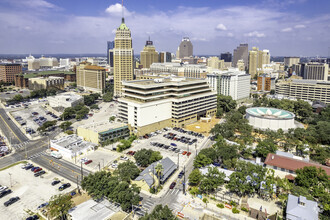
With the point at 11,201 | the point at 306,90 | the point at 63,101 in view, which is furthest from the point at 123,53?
the point at 11,201

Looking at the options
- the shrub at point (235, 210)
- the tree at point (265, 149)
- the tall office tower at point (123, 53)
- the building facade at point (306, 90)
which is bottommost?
the shrub at point (235, 210)

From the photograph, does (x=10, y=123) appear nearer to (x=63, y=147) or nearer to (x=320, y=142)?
(x=63, y=147)

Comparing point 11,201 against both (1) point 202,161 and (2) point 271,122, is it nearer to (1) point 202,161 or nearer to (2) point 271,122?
(1) point 202,161

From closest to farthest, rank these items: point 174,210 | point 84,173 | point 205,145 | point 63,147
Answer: point 174,210, point 84,173, point 63,147, point 205,145

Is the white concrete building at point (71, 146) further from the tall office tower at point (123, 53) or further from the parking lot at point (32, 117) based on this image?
the tall office tower at point (123, 53)

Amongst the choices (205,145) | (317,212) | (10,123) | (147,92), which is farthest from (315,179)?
(10,123)

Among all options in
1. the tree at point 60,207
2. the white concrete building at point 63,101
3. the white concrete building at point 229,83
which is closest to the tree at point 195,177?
the tree at point 60,207

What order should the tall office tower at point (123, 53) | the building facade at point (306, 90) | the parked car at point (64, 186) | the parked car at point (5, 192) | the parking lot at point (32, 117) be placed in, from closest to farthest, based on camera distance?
the parked car at point (5, 192) < the parked car at point (64, 186) < the parking lot at point (32, 117) < the building facade at point (306, 90) < the tall office tower at point (123, 53)
